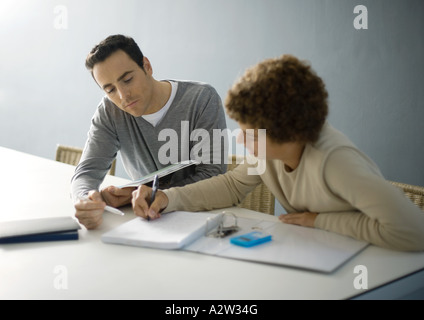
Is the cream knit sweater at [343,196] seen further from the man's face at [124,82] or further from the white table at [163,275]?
the man's face at [124,82]

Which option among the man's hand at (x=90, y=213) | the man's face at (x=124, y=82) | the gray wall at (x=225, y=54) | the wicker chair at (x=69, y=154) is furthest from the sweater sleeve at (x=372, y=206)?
the wicker chair at (x=69, y=154)

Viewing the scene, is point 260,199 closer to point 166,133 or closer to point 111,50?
point 166,133

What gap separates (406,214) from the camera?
3.30 ft

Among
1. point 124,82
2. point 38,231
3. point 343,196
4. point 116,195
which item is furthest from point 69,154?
point 343,196

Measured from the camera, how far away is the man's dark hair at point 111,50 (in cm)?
165

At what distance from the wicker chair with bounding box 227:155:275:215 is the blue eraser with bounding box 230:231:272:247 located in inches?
36.6

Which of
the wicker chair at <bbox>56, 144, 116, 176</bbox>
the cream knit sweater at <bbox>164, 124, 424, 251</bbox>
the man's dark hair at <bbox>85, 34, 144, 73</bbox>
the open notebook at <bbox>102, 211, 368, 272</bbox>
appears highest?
the man's dark hair at <bbox>85, 34, 144, 73</bbox>

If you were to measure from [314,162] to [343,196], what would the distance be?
0.11m

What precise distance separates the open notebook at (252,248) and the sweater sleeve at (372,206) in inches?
1.8

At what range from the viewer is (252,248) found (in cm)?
107

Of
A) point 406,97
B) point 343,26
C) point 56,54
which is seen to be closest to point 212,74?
point 343,26

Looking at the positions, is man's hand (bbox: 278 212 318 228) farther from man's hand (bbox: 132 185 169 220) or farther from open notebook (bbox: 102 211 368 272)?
man's hand (bbox: 132 185 169 220)

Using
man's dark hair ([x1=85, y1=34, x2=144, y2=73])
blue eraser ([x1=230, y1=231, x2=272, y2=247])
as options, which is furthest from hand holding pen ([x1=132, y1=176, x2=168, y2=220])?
man's dark hair ([x1=85, y1=34, x2=144, y2=73])

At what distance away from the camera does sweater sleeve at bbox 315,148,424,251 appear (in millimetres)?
1009
